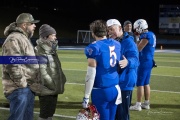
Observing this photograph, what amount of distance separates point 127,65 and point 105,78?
0.54 m

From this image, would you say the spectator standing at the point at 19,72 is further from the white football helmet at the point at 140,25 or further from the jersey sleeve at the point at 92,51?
the white football helmet at the point at 140,25

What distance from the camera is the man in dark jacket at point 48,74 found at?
518 cm

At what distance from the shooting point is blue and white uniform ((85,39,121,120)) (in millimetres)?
4078

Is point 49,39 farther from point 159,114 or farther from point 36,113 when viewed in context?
point 159,114

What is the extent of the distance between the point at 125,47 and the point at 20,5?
5313cm

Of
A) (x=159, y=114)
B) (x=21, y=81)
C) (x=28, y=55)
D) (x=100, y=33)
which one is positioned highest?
(x=100, y=33)

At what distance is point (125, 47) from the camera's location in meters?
4.90

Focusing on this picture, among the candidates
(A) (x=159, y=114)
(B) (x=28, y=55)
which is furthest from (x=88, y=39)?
(B) (x=28, y=55)

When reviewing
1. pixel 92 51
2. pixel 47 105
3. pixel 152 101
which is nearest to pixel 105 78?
pixel 92 51

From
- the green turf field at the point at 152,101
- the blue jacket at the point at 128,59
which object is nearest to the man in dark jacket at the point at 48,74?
the blue jacket at the point at 128,59

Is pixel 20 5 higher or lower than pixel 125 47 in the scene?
higher

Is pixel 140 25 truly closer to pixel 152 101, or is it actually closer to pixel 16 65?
pixel 152 101

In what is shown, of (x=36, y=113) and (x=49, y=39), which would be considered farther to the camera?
(x=36, y=113)

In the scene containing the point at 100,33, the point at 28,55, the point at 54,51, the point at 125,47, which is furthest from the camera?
the point at 54,51
